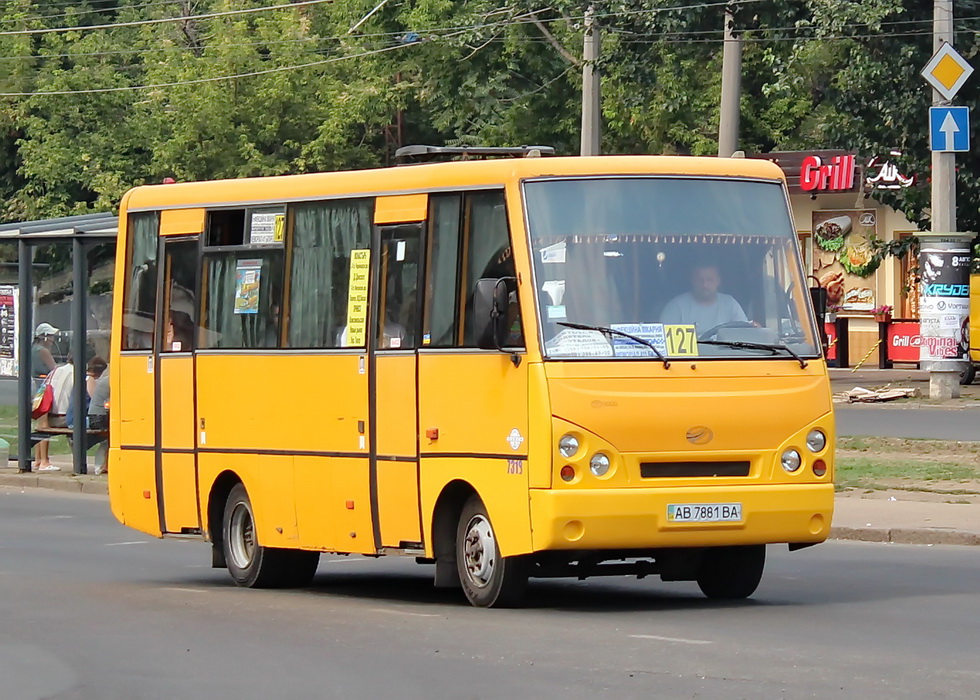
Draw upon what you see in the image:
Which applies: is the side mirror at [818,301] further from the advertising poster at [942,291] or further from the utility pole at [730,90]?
the utility pole at [730,90]

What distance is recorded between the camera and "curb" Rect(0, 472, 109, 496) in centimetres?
2397

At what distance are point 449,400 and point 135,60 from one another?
168ft

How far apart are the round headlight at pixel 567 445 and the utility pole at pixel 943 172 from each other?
21344 millimetres

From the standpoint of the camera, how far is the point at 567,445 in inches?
432

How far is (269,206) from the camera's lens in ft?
44.6

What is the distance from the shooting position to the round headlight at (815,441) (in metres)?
11.5

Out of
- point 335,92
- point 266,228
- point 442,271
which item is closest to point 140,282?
point 266,228

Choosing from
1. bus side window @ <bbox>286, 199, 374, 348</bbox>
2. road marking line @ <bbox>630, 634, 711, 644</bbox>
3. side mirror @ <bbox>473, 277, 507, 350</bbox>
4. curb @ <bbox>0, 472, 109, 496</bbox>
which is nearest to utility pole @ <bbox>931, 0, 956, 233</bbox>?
curb @ <bbox>0, 472, 109, 496</bbox>

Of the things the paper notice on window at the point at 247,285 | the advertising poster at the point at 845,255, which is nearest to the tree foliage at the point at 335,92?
the advertising poster at the point at 845,255

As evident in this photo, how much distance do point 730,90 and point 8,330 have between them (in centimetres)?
1307

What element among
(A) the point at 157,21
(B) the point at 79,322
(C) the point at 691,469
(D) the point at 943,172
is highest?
(A) the point at 157,21

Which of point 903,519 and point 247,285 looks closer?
point 247,285

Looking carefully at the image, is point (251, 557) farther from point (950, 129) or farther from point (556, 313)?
point (950, 129)

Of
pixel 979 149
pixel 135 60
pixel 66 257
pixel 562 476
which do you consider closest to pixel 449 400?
pixel 562 476
